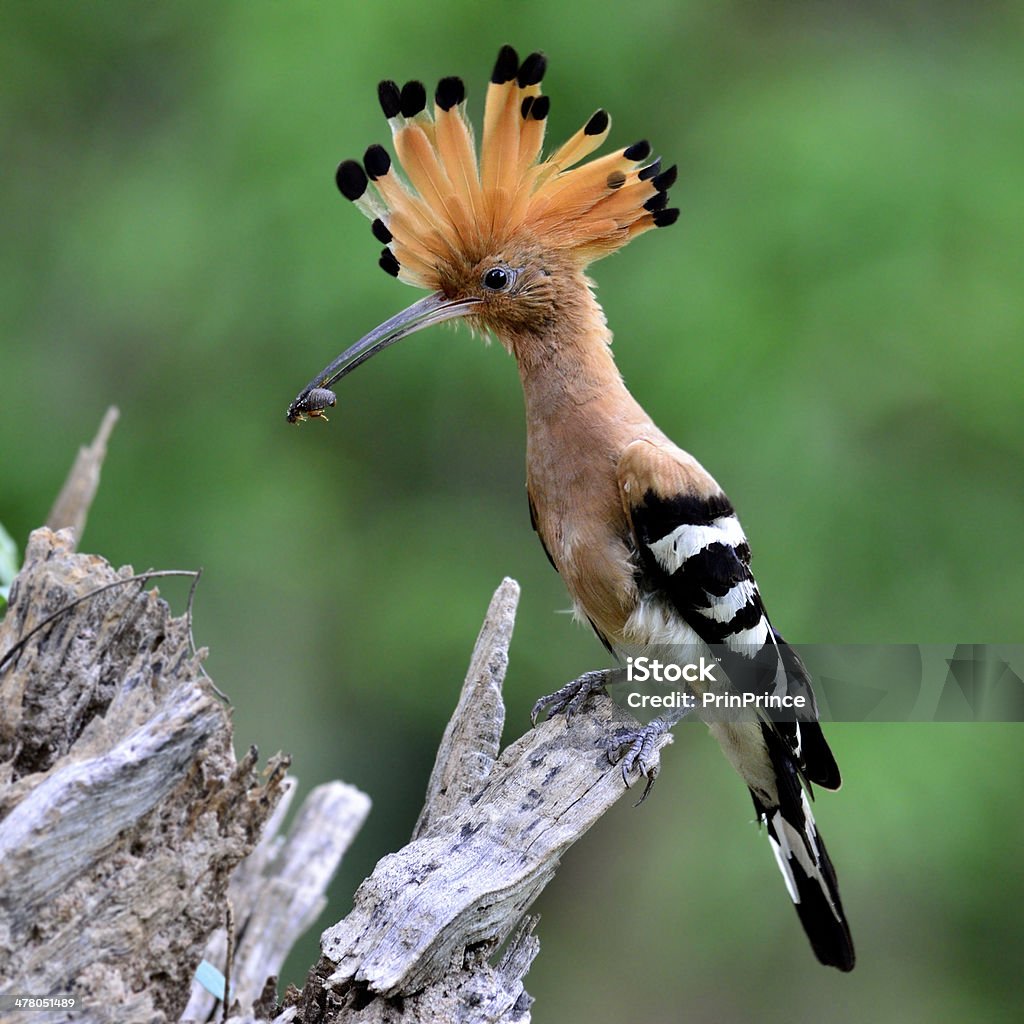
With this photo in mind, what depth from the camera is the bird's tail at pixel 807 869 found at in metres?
2.54

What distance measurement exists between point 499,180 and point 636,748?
3.75 ft

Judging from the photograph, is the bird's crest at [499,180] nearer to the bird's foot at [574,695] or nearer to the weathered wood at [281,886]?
the bird's foot at [574,695]

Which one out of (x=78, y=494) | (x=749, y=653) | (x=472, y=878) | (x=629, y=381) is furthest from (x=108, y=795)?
(x=629, y=381)

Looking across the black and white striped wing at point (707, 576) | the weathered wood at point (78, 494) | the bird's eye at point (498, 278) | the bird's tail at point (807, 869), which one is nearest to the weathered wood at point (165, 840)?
the black and white striped wing at point (707, 576)

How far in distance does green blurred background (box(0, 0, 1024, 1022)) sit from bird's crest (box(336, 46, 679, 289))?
5.85 feet

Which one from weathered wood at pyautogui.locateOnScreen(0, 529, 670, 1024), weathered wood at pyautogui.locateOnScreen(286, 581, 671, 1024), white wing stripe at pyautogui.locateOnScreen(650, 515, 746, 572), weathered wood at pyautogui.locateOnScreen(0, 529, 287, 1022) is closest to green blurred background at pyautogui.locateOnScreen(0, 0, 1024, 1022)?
white wing stripe at pyautogui.locateOnScreen(650, 515, 746, 572)

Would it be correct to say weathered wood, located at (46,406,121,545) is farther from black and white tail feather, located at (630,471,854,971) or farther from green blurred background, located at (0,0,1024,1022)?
green blurred background, located at (0,0,1024,1022)

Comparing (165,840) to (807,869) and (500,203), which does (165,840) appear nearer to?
(500,203)

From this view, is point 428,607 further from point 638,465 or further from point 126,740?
point 126,740

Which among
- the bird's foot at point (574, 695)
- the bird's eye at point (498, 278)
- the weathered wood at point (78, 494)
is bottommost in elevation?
the bird's foot at point (574, 695)

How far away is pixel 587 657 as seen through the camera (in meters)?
4.50

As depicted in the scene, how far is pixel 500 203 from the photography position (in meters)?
2.43

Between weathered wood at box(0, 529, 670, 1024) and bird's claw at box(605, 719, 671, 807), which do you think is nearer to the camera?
weathered wood at box(0, 529, 670, 1024)

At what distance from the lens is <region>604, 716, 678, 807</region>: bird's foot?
2062mm
